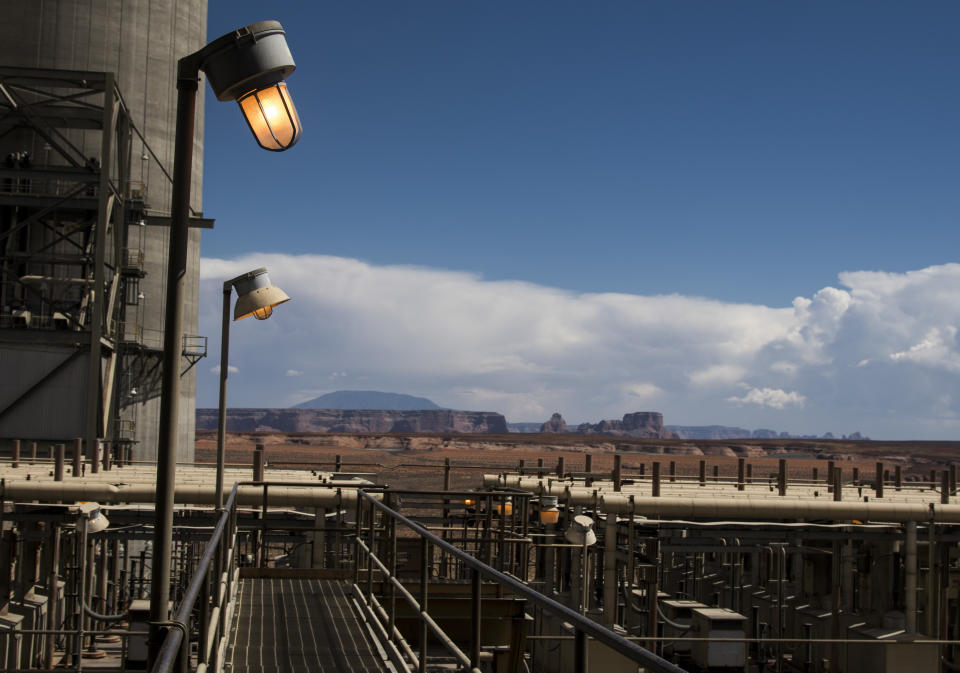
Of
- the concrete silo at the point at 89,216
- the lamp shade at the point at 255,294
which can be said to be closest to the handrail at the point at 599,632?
the lamp shade at the point at 255,294

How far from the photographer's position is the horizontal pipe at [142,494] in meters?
21.8

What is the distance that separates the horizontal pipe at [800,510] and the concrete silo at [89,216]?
2187cm

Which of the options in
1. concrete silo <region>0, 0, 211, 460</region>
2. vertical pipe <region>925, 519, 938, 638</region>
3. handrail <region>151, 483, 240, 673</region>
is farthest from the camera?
concrete silo <region>0, 0, 211, 460</region>

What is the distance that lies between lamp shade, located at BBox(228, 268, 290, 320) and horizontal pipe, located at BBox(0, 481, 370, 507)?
888 cm

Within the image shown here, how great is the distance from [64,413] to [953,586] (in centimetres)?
2866

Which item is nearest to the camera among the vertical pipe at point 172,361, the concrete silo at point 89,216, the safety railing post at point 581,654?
the safety railing post at point 581,654

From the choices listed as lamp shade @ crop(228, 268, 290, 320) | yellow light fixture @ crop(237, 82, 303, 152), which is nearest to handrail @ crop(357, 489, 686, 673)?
yellow light fixture @ crop(237, 82, 303, 152)

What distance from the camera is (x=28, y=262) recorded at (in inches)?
1563

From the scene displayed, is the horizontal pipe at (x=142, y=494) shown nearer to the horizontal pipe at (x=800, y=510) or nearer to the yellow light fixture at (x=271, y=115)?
the horizontal pipe at (x=800, y=510)

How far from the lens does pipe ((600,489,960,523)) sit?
2220cm

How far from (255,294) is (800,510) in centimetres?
1477

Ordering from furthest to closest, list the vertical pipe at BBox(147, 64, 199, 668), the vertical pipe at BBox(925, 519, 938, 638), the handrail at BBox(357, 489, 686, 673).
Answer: the vertical pipe at BBox(925, 519, 938, 638) → the vertical pipe at BBox(147, 64, 199, 668) → the handrail at BBox(357, 489, 686, 673)

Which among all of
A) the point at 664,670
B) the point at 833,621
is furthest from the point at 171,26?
the point at 664,670

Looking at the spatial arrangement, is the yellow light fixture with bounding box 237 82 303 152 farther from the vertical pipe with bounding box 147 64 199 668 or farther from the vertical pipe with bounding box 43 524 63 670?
the vertical pipe with bounding box 43 524 63 670
